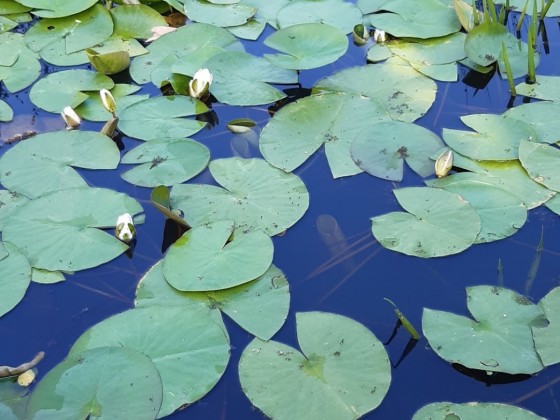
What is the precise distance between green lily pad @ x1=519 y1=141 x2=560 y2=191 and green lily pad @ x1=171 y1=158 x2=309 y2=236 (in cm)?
104

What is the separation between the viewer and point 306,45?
384cm

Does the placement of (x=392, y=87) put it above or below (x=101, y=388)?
above

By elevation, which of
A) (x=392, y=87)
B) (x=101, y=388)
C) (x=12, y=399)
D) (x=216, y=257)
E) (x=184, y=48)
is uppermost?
(x=392, y=87)

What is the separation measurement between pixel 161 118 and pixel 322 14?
4.47 feet

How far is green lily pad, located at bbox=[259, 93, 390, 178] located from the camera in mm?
3148

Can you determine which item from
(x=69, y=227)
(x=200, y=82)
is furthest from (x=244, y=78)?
(x=69, y=227)

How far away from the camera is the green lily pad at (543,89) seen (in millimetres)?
3502

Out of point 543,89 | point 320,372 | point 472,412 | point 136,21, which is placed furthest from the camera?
point 136,21

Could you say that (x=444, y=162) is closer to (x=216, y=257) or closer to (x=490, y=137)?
(x=490, y=137)

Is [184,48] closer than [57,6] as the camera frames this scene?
Yes

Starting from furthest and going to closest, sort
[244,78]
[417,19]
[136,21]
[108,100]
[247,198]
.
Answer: [136,21], [417,19], [244,78], [108,100], [247,198]

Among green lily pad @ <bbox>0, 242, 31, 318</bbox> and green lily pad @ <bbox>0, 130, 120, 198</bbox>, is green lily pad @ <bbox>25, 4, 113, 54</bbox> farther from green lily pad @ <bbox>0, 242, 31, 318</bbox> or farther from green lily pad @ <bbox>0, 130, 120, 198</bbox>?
green lily pad @ <bbox>0, 242, 31, 318</bbox>

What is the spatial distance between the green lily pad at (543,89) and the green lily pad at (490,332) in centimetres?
143

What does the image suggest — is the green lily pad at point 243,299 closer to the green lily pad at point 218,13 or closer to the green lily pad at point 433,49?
the green lily pad at point 433,49
